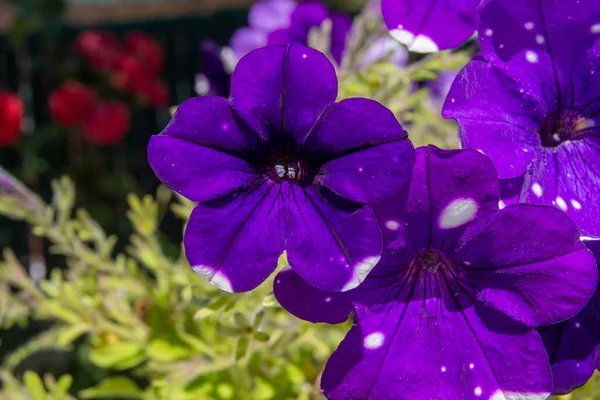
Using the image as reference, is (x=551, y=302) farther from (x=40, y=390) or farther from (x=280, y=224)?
(x=40, y=390)

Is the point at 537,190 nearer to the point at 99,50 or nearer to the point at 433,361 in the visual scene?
the point at 433,361

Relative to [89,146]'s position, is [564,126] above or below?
below

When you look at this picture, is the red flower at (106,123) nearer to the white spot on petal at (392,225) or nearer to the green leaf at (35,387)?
the green leaf at (35,387)

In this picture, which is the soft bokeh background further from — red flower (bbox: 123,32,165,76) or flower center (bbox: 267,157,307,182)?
red flower (bbox: 123,32,165,76)

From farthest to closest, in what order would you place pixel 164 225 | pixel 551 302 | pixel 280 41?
pixel 164 225, pixel 280 41, pixel 551 302

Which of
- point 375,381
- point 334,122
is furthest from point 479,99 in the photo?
point 375,381

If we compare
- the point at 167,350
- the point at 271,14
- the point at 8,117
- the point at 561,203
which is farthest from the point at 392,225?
the point at 8,117

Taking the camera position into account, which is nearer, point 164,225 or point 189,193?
point 189,193
